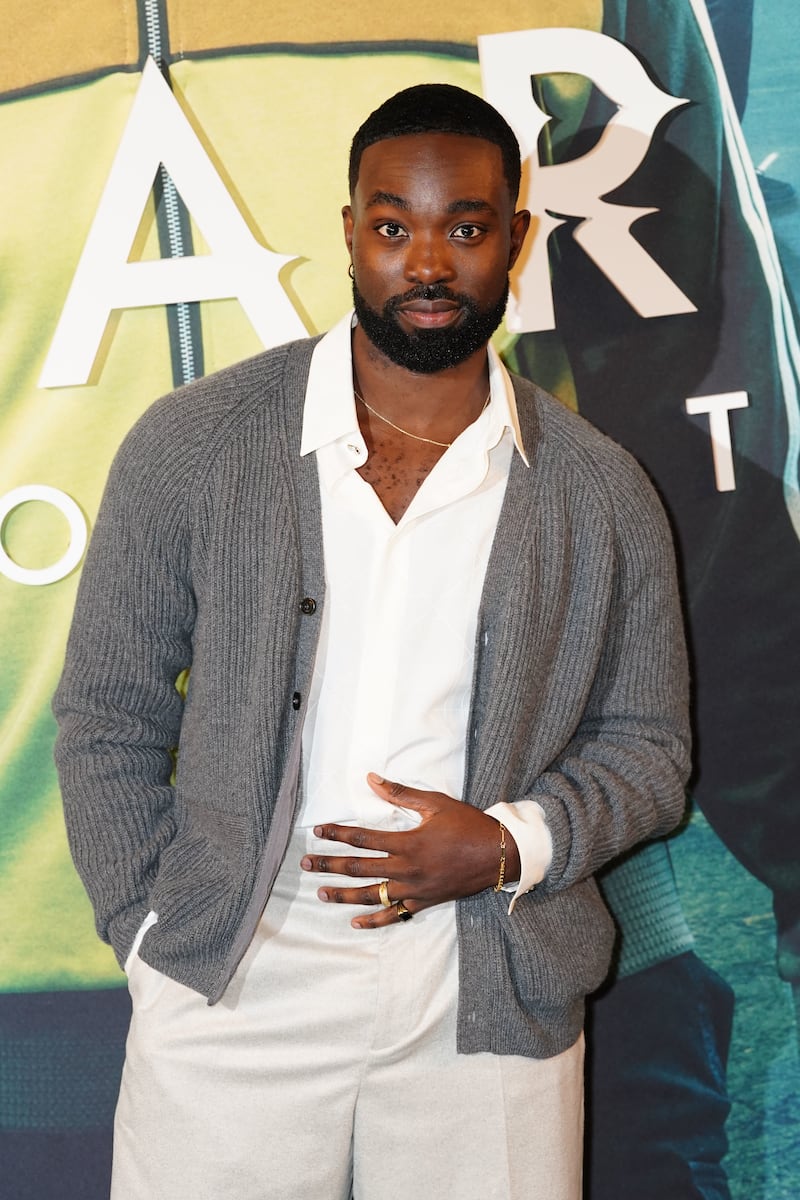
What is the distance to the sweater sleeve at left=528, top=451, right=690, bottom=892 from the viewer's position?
6.87 ft

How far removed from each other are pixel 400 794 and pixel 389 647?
23cm

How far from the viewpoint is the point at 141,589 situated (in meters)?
1.99

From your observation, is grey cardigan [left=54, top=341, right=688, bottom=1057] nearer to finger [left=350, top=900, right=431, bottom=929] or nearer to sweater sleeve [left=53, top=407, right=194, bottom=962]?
sweater sleeve [left=53, top=407, right=194, bottom=962]

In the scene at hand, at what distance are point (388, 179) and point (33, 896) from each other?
1480 mm

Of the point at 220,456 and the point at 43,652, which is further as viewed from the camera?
the point at 43,652

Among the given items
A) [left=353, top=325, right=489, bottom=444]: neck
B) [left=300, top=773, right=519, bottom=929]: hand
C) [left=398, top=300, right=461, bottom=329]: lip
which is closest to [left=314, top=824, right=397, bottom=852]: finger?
[left=300, top=773, right=519, bottom=929]: hand

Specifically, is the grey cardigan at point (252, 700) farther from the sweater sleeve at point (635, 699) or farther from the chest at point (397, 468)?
the chest at point (397, 468)

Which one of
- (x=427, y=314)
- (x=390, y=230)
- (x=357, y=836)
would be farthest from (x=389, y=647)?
(x=390, y=230)

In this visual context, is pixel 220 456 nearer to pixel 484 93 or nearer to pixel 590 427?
pixel 590 427

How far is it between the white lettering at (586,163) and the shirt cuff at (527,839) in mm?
1009

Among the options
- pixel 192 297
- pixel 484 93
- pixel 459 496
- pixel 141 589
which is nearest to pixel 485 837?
pixel 459 496

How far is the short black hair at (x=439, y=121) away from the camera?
1984mm

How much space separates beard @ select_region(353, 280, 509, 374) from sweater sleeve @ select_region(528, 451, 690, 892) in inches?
13.9

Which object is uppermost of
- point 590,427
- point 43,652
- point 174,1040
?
point 590,427
